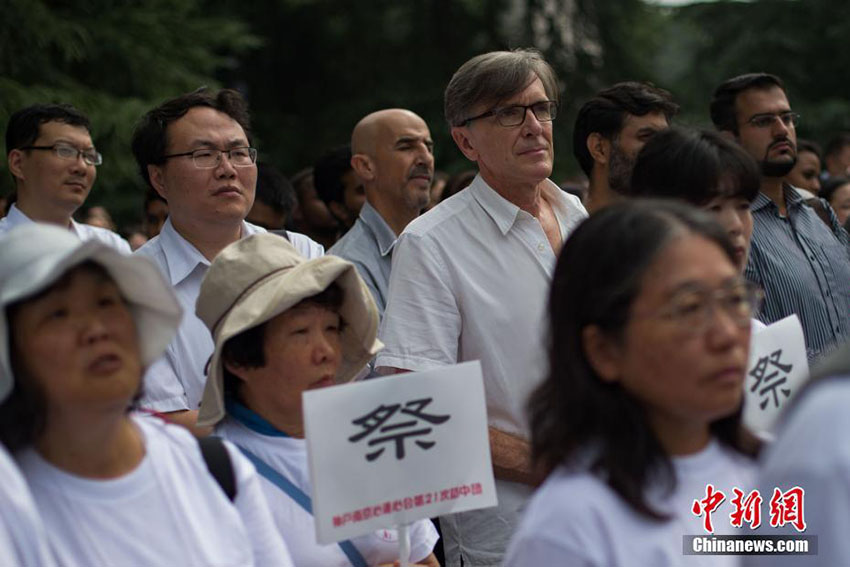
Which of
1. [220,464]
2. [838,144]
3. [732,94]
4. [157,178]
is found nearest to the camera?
[220,464]

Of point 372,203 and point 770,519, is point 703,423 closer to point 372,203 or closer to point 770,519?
point 770,519

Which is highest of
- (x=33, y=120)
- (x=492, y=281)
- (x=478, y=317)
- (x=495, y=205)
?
(x=33, y=120)

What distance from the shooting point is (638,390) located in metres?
2.59

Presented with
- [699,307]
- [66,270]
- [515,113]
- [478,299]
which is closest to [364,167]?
[515,113]

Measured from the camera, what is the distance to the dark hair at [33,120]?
7059 millimetres

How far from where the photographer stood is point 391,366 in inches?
172

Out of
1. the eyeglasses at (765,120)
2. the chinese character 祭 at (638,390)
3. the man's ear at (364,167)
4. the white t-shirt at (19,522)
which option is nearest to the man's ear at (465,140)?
the man's ear at (364,167)

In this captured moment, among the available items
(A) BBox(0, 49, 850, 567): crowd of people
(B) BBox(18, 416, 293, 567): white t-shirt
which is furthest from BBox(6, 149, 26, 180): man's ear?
(B) BBox(18, 416, 293, 567): white t-shirt

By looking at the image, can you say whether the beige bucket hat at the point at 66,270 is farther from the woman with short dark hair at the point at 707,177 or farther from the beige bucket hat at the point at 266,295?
the woman with short dark hair at the point at 707,177

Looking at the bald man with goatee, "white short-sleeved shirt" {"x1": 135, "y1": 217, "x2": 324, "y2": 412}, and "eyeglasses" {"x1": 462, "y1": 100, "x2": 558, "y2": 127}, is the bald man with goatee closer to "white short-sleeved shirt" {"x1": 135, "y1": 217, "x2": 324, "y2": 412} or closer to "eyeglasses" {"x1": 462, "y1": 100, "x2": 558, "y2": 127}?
"white short-sleeved shirt" {"x1": 135, "y1": 217, "x2": 324, "y2": 412}

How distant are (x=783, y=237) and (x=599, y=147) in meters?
0.94

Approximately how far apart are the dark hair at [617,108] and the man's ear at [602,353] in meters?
3.20

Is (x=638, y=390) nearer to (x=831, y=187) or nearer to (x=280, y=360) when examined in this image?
(x=280, y=360)

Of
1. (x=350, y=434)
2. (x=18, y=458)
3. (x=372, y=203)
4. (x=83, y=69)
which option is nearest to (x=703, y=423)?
(x=350, y=434)
